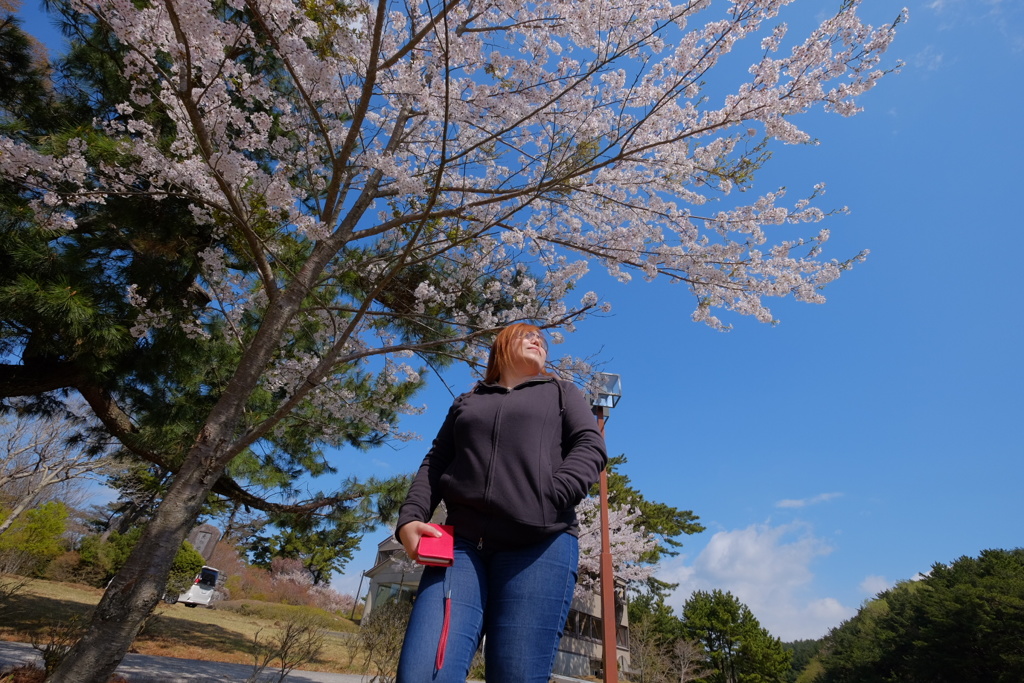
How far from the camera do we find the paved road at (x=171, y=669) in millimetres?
4258

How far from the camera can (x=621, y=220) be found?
164 inches

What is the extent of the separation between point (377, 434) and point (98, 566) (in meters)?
13.3

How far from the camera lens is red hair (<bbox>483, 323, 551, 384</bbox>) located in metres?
1.55

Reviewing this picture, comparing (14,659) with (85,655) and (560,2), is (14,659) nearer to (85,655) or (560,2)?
(85,655)

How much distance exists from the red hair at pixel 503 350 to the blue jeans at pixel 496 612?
541mm

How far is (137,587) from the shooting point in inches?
97.7

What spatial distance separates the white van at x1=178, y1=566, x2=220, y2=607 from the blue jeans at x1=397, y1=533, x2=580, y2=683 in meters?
18.8

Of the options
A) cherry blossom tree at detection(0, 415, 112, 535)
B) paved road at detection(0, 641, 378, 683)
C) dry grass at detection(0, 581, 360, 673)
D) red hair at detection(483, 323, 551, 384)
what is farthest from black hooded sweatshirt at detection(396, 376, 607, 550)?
cherry blossom tree at detection(0, 415, 112, 535)

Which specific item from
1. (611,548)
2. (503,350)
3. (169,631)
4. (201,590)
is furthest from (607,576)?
(201,590)

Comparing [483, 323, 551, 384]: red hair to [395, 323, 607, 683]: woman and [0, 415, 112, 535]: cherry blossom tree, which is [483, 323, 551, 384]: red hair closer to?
[395, 323, 607, 683]: woman

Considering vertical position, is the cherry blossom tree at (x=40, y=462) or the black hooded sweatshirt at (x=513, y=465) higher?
the cherry blossom tree at (x=40, y=462)

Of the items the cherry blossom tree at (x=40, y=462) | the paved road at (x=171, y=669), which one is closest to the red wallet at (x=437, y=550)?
the paved road at (x=171, y=669)

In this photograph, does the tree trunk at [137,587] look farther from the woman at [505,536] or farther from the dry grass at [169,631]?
the dry grass at [169,631]

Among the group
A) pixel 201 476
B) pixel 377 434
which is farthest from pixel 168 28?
pixel 377 434
